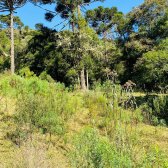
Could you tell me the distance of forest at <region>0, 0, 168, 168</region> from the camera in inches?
95.3

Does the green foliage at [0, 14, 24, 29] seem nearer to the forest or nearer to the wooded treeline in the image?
the forest

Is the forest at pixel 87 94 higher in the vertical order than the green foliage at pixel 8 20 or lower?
lower

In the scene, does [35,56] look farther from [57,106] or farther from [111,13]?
[57,106]


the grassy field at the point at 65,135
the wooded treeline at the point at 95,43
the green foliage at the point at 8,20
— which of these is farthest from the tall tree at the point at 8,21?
the grassy field at the point at 65,135

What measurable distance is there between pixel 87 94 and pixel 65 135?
3.15m

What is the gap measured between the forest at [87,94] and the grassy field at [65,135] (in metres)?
0.02

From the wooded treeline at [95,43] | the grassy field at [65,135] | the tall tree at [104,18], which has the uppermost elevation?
the tall tree at [104,18]

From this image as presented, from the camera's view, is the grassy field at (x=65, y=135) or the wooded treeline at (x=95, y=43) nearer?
the grassy field at (x=65, y=135)

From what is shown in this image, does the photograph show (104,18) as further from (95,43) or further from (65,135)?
(65,135)

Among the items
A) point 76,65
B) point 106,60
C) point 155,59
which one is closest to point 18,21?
point 106,60

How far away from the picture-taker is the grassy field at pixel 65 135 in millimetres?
2064

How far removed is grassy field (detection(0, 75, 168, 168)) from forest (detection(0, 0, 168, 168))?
0.05ft

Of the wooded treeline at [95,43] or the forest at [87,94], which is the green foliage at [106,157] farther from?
the wooded treeline at [95,43]

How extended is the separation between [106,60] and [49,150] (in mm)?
13839
